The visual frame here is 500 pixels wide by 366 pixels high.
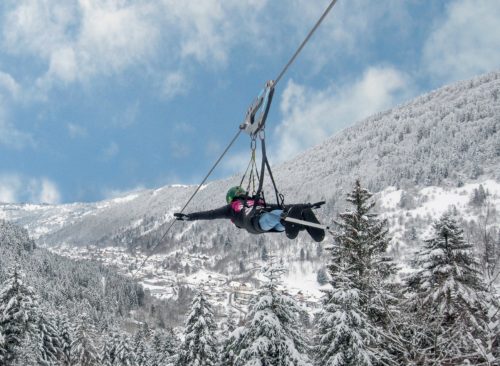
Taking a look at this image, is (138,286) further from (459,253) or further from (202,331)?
(459,253)

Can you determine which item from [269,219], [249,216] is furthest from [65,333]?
[269,219]

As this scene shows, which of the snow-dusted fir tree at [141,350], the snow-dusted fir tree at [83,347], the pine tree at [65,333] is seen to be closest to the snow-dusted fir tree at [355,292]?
the snow-dusted fir tree at [83,347]

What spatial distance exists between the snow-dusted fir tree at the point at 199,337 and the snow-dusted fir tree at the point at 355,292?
8929 mm

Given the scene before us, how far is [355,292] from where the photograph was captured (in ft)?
46.2

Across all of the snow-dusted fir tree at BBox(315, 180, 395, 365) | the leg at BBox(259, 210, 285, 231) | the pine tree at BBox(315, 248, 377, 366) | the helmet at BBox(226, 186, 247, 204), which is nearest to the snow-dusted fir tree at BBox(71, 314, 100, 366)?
the snow-dusted fir tree at BBox(315, 180, 395, 365)

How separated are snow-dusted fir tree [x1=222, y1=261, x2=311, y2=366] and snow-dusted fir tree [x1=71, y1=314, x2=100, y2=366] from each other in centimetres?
2410

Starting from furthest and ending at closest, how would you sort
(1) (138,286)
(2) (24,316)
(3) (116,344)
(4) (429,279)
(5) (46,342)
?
(1) (138,286) → (3) (116,344) → (5) (46,342) → (2) (24,316) → (4) (429,279)

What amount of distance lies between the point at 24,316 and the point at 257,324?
58.3 feet

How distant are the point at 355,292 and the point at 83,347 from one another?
2950 centimetres

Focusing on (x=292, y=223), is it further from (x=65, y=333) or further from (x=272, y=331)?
(x=65, y=333)

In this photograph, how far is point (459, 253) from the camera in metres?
14.2

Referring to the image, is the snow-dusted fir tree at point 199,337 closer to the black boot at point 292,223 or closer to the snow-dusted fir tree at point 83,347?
the snow-dusted fir tree at point 83,347

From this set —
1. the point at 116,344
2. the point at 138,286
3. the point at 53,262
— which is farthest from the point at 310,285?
the point at 116,344

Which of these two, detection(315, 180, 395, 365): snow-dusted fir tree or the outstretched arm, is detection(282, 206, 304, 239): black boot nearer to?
the outstretched arm
